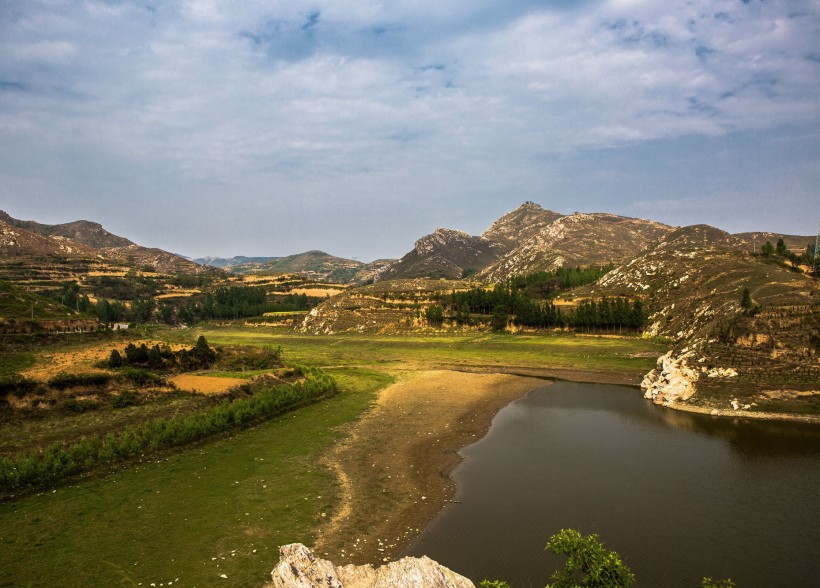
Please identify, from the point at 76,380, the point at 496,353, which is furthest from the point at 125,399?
the point at 496,353

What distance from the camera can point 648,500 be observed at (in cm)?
2855

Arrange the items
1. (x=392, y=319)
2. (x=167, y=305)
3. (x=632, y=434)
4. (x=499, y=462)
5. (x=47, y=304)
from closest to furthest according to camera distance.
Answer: (x=499, y=462), (x=632, y=434), (x=47, y=304), (x=392, y=319), (x=167, y=305)

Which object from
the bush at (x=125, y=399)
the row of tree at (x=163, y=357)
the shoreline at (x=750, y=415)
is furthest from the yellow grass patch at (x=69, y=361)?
the shoreline at (x=750, y=415)

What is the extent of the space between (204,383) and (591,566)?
50114 mm

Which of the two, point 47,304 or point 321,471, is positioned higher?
point 47,304

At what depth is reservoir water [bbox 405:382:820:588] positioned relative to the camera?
2198cm

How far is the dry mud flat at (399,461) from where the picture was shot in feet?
81.2

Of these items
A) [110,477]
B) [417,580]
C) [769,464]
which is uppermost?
[417,580]

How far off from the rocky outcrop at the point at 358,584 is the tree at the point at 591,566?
350 centimetres

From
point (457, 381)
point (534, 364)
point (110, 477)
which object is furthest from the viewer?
point (534, 364)

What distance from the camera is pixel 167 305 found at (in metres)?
197

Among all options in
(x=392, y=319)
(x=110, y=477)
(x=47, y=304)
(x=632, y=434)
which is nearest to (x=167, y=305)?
(x=392, y=319)

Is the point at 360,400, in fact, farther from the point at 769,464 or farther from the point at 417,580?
the point at 417,580

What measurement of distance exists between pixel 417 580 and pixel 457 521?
14363 millimetres
